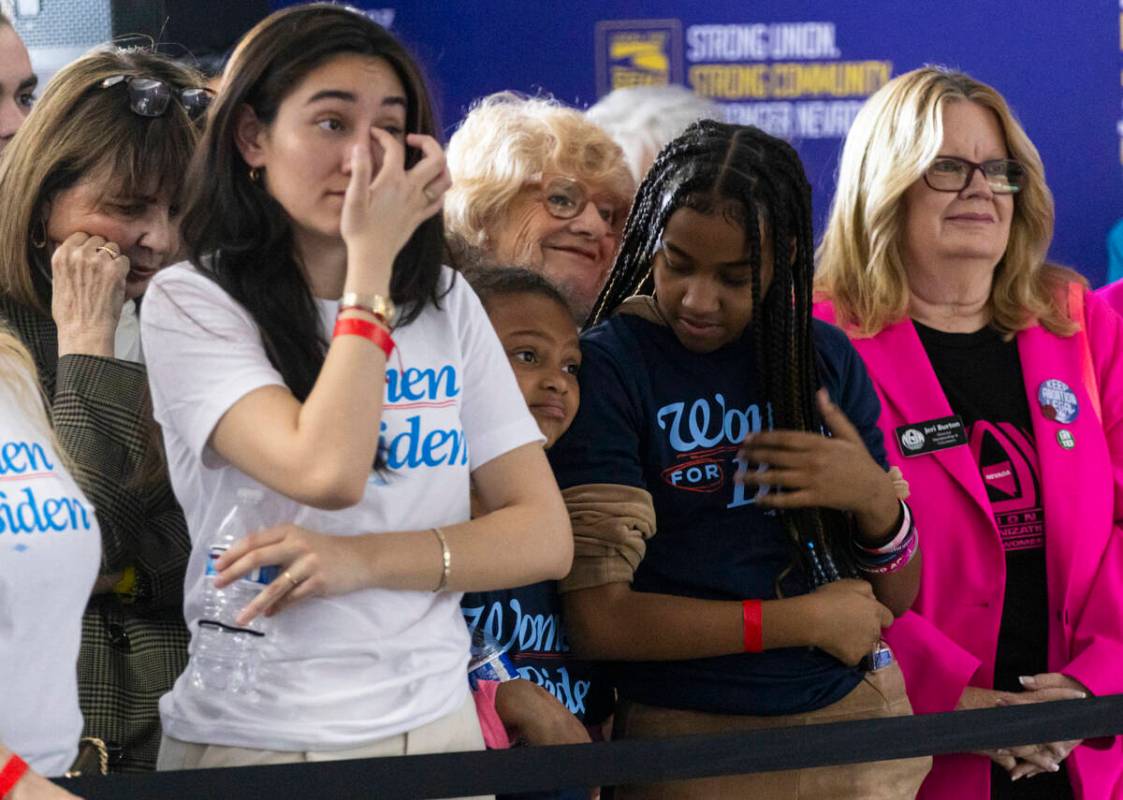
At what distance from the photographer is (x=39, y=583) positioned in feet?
4.86

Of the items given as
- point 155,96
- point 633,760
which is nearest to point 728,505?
point 633,760

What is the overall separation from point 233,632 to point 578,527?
50 cm

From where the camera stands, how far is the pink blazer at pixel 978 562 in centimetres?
220

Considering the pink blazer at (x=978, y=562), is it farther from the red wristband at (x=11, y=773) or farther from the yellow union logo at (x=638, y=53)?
the red wristband at (x=11, y=773)

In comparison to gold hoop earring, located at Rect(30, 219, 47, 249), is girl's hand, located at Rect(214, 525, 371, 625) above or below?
below

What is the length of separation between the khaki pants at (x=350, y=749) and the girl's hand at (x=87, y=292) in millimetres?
438

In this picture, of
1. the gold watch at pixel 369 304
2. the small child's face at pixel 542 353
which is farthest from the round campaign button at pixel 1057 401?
the gold watch at pixel 369 304

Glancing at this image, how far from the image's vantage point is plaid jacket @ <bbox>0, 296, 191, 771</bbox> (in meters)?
1.62

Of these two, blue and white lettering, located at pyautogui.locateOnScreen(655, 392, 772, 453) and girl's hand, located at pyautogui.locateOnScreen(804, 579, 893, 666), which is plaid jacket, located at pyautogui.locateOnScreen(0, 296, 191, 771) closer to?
blue and white lettering, located at pyautogui.locateOnScreen(655, 392, 772, 453)

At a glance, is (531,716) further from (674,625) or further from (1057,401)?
(1057,401)

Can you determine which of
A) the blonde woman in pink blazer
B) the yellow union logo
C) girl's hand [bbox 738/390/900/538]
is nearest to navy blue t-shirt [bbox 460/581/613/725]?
girl's hand [bbox 738/390/900/538]

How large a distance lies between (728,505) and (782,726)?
0.28 metres

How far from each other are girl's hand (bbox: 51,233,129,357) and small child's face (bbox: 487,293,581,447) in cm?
46

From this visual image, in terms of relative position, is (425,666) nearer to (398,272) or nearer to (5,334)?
(398,272)
